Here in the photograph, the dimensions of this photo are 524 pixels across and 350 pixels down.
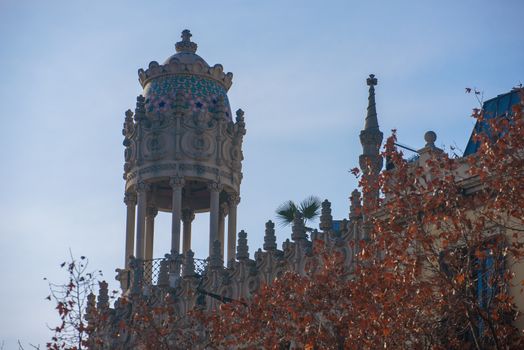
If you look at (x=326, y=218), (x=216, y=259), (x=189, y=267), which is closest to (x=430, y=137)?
(x=326, y=218)

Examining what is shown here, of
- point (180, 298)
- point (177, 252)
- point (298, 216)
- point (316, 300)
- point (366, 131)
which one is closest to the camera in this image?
point (316, 300)

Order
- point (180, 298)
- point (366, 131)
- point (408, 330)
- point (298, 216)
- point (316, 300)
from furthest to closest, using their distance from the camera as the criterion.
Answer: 1. point (180, 298)
2. point (298, 216)
3. point (366, 131)
4. point (316, 300)
5. point (408, 330)

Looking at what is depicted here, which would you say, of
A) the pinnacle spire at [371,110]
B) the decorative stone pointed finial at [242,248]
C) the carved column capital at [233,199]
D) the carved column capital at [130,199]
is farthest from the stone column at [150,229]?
the pinnacle spire at [371,110]

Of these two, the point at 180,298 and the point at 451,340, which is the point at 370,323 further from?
the point at 180,298


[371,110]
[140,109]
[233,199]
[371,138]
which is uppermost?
[140,109]

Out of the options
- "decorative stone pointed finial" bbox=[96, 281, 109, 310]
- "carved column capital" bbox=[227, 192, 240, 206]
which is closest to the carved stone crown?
"carved column capital" bbox=[227, 192, 240, 206]

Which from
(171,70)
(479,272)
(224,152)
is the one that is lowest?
(479,272)

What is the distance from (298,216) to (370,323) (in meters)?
12.4

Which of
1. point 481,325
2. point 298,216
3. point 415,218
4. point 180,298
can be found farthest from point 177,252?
point 415,218

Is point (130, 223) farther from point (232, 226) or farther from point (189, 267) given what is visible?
point (189, 267)

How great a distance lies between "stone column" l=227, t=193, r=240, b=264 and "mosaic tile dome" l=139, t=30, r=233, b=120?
3304 mm

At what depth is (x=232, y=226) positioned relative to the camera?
51.0 metres

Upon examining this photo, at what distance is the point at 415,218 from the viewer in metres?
26.7

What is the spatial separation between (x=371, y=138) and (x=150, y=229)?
1909cm
